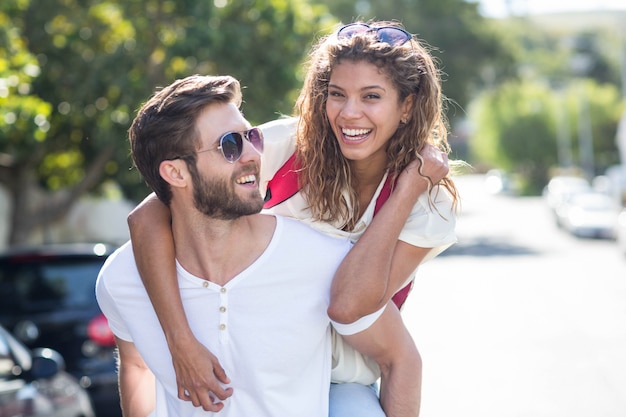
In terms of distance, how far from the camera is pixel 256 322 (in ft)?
8.63

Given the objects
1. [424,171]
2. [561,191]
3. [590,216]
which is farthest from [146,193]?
[561,191]

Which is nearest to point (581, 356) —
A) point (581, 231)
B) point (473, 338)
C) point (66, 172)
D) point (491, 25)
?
point (473, 338)

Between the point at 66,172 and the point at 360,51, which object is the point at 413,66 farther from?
the point at 66,172

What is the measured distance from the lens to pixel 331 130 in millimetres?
3301

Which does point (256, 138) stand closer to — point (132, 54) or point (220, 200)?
point (220, 200)

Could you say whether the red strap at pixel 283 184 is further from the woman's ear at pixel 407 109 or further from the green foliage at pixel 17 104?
the green foliage at pixel 17 104

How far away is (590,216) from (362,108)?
33571 millimetres

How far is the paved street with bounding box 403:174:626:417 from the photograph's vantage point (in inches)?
356

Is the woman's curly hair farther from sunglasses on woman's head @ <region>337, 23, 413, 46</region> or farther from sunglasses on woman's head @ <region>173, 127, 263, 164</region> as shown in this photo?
sunglasses on woman's head @ <region>173, 127, 263, 164</region>

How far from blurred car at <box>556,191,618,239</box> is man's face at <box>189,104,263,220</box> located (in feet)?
106

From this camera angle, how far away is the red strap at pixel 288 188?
10.1 ft

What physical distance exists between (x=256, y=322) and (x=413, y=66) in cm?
108

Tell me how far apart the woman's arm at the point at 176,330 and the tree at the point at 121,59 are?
1159 centimetres

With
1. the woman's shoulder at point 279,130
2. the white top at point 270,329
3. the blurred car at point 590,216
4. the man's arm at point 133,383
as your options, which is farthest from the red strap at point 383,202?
the blurred car at point 590,216
